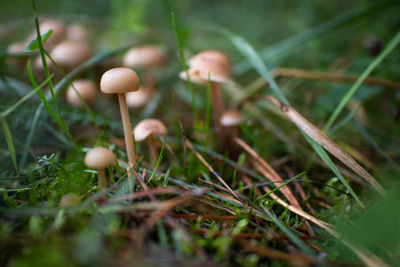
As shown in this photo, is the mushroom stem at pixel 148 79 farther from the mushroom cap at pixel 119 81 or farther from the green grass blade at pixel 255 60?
the mushroom cap at pixel 119 81

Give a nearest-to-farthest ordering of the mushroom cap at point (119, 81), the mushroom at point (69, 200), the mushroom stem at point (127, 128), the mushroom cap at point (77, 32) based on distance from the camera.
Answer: the mushroom at point (69, 200), the mushroom cap at point (119, 81), the mushroom stem at point (127, 128), the mushroom cap at point (77, 32)

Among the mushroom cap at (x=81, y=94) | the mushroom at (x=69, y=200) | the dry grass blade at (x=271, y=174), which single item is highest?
the mushroom cap at (x=81, y=94)

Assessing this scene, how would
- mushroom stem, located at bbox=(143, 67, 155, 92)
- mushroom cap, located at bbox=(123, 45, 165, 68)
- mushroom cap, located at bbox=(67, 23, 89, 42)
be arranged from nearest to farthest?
mushroom cap, located at bbox=(123, 45, 165, 68), mushroom stem, located at bbox=(143, 67, 155, 92), mushroom cap, located at bbox=(67, 23, 89, 42)

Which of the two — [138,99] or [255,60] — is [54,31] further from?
[255,60]

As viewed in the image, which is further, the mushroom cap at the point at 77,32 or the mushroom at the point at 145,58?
the mushroom cap at the point at 77,32

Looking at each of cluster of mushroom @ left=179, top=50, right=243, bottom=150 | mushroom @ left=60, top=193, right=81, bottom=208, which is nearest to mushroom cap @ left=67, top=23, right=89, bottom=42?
cluster of mushroom @ left=179, top=50, right=243, bottom=150

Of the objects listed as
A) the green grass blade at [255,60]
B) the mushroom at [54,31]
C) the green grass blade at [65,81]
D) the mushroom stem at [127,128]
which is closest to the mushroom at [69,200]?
the mushroom stem at [127,128]

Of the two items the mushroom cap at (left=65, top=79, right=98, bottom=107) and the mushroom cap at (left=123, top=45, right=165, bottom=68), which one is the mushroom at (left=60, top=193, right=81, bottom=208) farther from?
the mushroom cap at (left=123, top=45, right=165, bottom=68)
